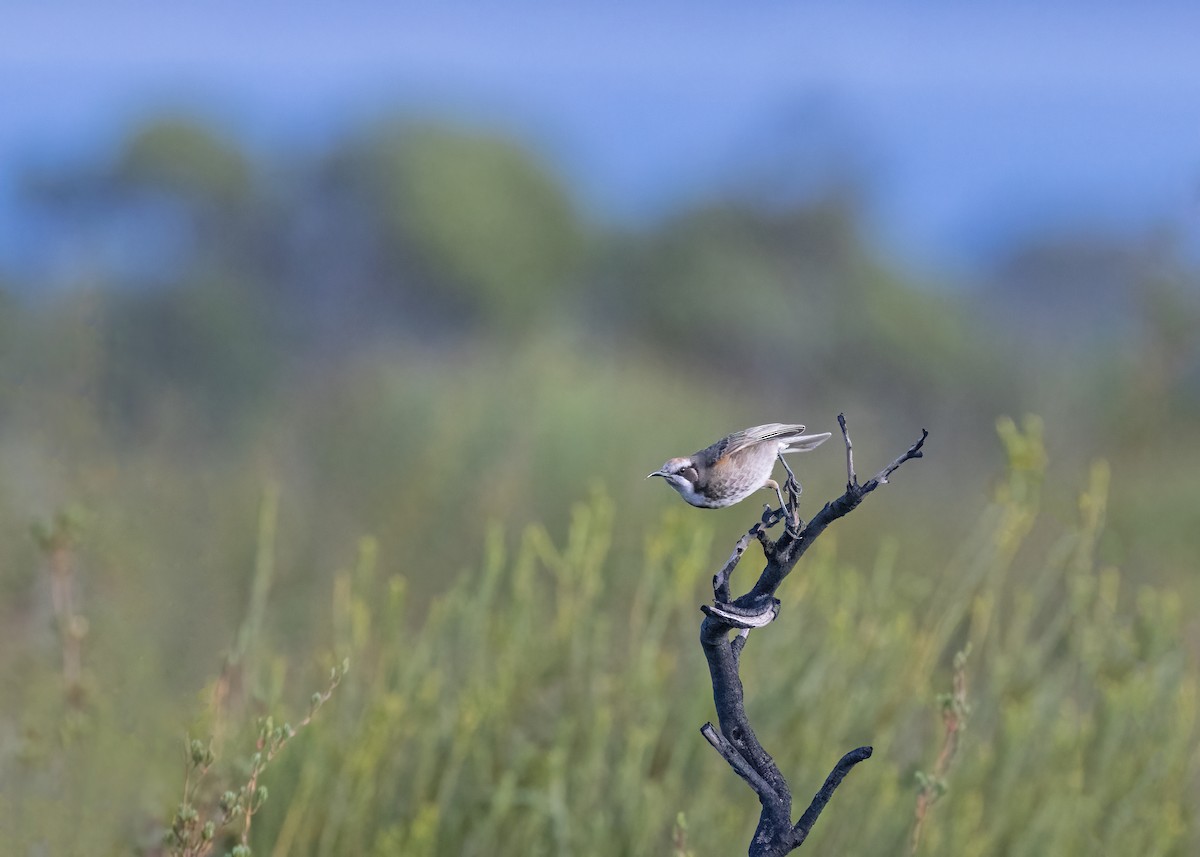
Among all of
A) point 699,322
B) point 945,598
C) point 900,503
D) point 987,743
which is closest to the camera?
point 987,743

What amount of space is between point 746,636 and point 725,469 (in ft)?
0.50

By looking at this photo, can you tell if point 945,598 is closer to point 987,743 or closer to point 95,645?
point 987,743

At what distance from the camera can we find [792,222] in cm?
2745

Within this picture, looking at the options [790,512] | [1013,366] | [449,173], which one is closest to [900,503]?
[790,512]

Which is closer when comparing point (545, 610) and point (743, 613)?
point (743, 613)

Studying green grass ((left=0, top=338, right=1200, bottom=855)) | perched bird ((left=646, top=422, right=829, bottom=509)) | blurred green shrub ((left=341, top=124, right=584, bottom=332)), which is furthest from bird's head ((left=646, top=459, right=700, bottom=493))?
blurred green shrub ((left=341, top=124, right=584, bottom=332))

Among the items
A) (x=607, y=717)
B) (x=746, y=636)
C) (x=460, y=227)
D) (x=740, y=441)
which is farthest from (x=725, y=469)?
(x=460, y=227)

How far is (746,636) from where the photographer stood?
104cm

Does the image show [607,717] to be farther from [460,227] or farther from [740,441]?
[460,227]

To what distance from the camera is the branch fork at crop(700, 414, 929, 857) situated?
97cm

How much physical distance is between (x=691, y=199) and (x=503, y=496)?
22658mm

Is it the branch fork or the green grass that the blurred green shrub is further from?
the branch fork

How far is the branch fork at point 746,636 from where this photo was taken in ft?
3.19

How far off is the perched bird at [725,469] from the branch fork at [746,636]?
32mm
